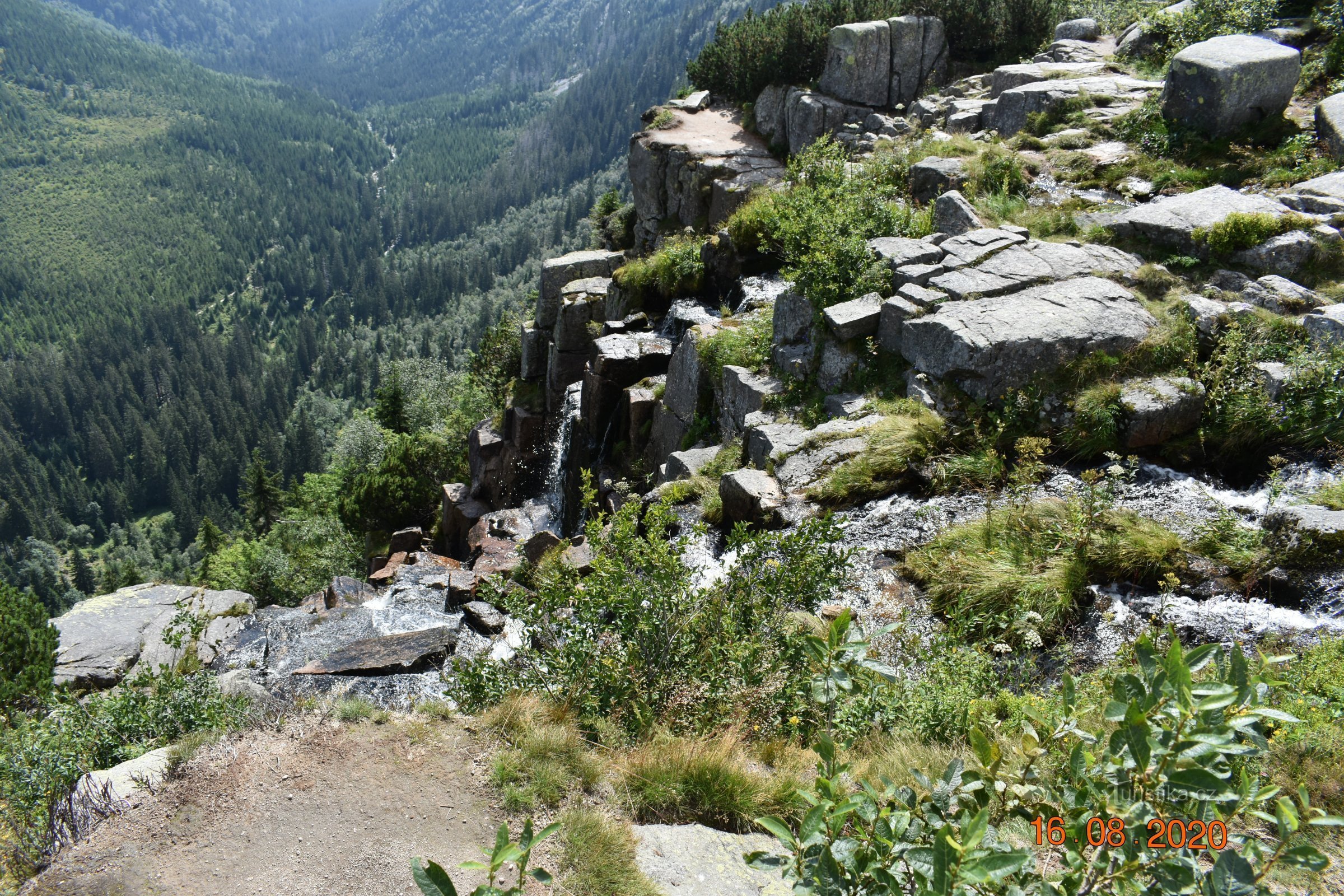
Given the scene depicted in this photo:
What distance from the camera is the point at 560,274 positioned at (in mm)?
21781

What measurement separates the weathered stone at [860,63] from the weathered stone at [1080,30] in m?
4.47

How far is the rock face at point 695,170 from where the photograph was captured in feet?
64.3

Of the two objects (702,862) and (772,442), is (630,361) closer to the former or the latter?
(772,442)

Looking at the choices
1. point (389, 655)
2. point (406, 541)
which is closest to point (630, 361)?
point (389, 655)

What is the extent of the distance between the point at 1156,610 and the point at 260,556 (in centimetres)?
3586

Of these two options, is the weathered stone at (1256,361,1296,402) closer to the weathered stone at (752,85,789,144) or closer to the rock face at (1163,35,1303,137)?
the rock face at (1163,35,1303,137)

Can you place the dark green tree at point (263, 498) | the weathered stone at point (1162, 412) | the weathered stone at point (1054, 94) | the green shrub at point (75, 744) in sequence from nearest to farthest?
1. the green shrub at point (75, 744)
2. the weathered stone at point (1162, 412)
3. the weathered stone at point (1054, 94)
4. the dark green tree at point (263, 498)

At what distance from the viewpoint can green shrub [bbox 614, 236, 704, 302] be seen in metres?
16.7

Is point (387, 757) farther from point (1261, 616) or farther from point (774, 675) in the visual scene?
point (1261, 616)

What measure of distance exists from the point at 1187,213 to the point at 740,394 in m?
6.65

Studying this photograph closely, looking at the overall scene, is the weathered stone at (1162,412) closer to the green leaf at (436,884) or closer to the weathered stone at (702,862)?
the weathered stone at (702,862)

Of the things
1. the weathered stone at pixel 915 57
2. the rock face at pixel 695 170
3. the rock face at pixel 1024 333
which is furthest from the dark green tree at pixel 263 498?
the rock face at pixel 1024 333

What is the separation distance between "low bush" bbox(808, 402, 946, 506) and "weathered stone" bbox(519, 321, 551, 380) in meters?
14.5

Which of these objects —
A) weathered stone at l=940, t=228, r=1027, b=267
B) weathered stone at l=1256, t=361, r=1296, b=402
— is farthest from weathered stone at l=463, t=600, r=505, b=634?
weathered stone at l=1256, t=361, r=1296, b=402
